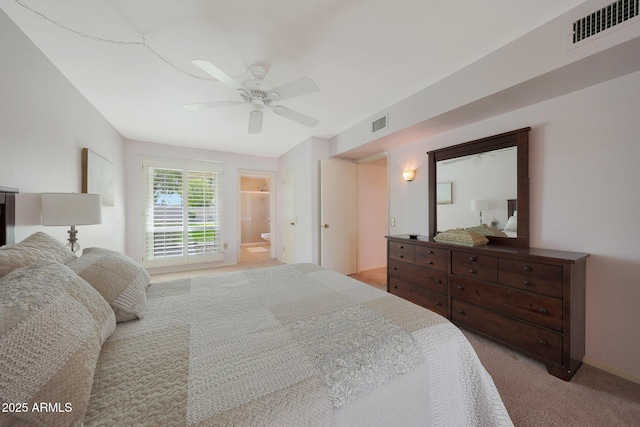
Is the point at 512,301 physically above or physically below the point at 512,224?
below

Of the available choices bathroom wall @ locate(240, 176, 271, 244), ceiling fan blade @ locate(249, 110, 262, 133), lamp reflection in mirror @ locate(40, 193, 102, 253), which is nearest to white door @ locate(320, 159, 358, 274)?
ceiling fan blade @ locate(249, 110, 262, 133)

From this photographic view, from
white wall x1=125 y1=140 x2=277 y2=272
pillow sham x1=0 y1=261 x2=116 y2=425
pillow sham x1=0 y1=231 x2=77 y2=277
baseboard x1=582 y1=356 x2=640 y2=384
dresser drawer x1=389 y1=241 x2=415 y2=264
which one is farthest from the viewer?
white wall x1=125 y1=140 x2=277 y2=272

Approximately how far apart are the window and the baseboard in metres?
5.17

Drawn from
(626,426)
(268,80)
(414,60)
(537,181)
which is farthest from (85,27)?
(626,426)

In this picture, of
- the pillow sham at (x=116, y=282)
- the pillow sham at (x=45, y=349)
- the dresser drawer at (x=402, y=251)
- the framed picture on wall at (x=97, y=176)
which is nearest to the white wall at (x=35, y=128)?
the framed picture on wall at (x=97, y=176)

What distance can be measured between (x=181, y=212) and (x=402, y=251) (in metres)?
4.09

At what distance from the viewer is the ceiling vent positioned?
284cm

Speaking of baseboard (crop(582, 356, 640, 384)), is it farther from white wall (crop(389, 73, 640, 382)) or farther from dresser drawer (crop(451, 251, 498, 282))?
dresser drawer (crop(451, 251, 498, 282))

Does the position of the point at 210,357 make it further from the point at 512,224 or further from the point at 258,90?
the point at 512,224

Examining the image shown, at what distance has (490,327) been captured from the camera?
197 cm

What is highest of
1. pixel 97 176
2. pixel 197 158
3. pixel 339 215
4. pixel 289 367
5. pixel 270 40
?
pixel 270 40

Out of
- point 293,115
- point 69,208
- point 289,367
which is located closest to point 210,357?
point 289,367

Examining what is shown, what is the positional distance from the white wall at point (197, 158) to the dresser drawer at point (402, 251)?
347 cm

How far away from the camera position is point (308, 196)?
A: 4047mm
